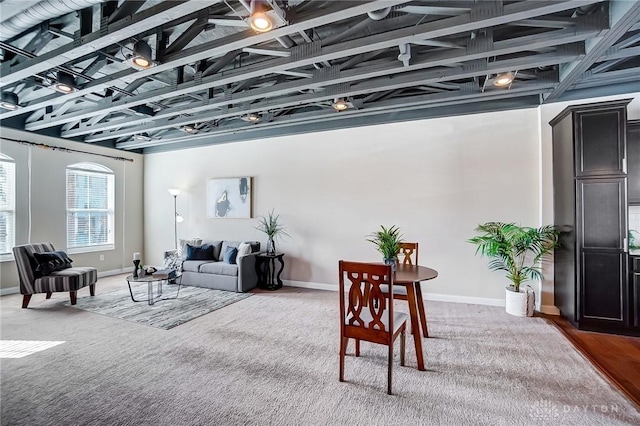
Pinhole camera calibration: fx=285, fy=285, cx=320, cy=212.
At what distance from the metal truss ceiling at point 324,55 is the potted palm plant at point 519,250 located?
5.85ft

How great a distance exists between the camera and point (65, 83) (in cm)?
338

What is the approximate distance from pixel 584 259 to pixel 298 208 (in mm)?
4044

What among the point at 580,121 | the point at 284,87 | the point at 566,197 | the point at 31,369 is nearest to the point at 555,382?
the point at 566,197

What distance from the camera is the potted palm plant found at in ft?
12.1

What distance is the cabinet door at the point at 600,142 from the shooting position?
310 centimetres

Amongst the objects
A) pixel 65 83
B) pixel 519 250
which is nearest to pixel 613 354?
pixel 519 250

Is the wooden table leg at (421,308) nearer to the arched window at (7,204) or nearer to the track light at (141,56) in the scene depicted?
the track light at (141,56)

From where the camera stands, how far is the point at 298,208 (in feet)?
17.5

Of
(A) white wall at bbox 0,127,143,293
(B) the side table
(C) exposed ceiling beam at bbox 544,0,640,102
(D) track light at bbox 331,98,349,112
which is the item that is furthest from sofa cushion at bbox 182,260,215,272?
(C) exposed ceiling beam at bbox 544,0,640,102

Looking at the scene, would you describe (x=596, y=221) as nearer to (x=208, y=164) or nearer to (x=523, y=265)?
(x=523, y=265)

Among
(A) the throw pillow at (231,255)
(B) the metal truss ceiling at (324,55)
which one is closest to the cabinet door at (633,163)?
(B) the metal truss ceiling at (324,55)

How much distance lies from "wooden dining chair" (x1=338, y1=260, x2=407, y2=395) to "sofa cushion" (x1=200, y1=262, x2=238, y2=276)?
10.0ft

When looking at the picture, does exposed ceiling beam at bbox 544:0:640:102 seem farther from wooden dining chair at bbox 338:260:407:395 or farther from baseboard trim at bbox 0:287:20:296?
baseboard trim at bbox 0:287:20:296

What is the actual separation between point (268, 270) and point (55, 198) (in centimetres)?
434
